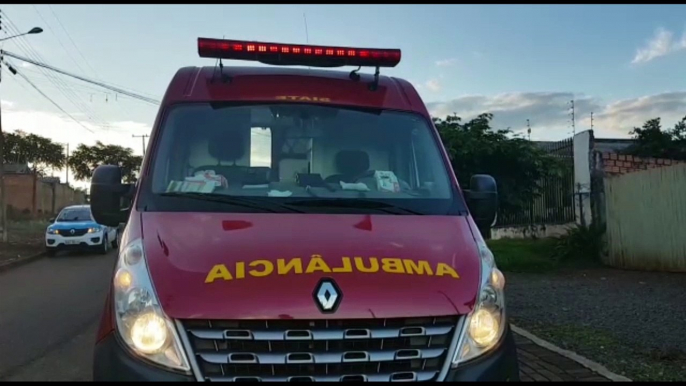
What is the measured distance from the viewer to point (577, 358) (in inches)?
229

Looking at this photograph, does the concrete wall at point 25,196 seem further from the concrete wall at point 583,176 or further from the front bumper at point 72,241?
the concrete wall at point 583,176

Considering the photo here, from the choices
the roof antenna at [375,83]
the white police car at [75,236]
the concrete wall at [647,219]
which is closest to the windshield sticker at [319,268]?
the roof antenna at [375,83]

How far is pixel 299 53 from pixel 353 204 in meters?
1.47

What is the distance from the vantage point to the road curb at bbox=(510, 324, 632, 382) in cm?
520

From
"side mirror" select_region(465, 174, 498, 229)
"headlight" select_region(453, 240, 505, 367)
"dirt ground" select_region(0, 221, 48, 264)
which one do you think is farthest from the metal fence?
"headlight" select_region(453, 240, 505, 367)

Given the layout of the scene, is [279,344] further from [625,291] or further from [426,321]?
[625,291]

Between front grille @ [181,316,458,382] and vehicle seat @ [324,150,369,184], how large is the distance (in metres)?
1.46

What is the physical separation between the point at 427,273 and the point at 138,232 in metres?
1.46

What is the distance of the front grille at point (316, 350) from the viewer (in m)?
2.84

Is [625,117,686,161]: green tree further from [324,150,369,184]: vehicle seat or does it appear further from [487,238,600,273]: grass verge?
[324,150,369,184]: vehicle seat

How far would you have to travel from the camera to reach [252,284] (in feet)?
9.64

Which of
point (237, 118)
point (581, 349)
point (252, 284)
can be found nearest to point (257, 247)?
point (252, 284)

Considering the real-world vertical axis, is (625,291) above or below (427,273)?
below

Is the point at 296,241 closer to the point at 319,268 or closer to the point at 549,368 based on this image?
the point at 319,268
